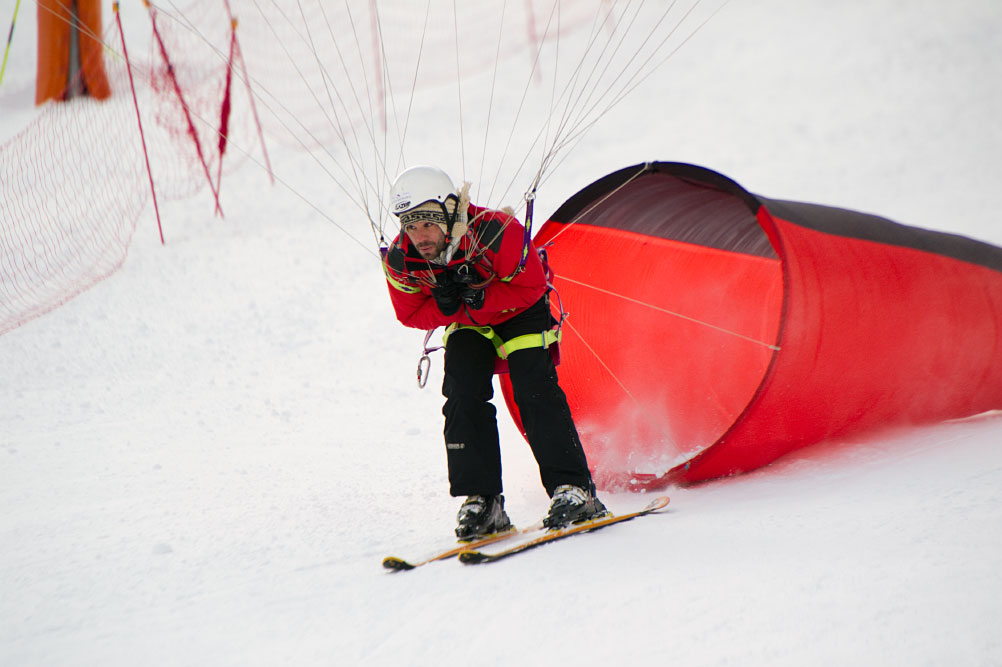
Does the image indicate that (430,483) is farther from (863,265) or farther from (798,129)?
(798,129)

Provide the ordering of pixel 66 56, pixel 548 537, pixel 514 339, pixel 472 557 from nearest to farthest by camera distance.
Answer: pixel 472 557 < pixel 548 537 < pixel 514 339 < pixel 66 56

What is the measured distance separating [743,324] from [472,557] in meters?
2.25

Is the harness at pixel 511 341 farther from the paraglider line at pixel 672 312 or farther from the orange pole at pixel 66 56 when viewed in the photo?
the orange pole at pixel 66 56

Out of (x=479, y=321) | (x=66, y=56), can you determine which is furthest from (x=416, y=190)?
(x=66, y=56)

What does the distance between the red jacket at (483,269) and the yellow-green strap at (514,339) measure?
10cm

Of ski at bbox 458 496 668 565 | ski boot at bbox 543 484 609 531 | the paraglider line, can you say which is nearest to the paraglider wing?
the paraglider line

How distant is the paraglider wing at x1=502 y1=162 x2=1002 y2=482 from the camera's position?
118 inches

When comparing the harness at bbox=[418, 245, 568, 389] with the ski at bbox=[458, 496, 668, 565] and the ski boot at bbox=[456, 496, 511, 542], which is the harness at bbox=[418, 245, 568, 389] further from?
the ski at bbox=[458, 496, 668, 565]

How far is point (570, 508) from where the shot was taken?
258cm

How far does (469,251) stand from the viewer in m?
2.60

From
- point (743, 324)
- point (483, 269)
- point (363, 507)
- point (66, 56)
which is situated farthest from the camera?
point (66, 56)

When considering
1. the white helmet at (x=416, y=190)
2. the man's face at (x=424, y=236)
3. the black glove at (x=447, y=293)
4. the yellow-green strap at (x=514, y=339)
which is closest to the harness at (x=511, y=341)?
the yellow-green strap at (x=514, y=339)

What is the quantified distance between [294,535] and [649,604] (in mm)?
1398

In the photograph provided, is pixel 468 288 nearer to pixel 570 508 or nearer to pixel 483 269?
pixel 483 269
